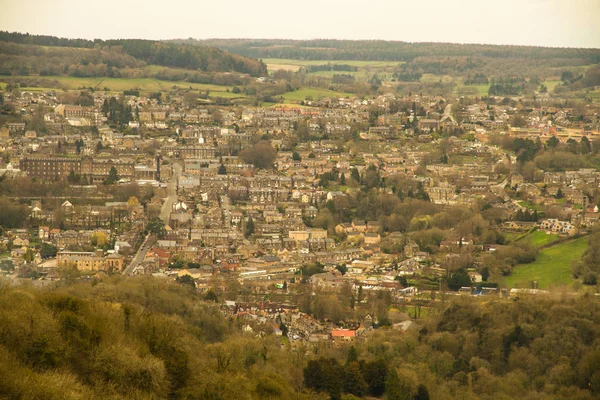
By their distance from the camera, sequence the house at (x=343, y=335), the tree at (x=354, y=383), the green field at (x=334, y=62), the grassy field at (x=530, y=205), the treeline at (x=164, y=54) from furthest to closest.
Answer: the green field at (x=334, y=62)
the treeline at (x=164, y=54)
the grassy field at (x=530, y=205)
the house at (x=343, y=335)
the tree at (x=354, y=383)

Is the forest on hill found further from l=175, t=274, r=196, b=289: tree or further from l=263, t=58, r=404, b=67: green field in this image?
l=263, t=58, r=404, b=67: green field

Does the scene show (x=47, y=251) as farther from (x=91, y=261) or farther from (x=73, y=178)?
(x=73, y=178)

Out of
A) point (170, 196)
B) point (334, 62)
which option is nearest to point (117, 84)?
point (170, 196)

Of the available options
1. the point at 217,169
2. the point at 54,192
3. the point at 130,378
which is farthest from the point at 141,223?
the point at 130,378

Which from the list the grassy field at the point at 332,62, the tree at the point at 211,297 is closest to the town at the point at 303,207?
the tree at the point at 211,297

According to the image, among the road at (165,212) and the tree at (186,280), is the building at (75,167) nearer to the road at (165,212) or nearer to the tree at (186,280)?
the road at (165,212)
